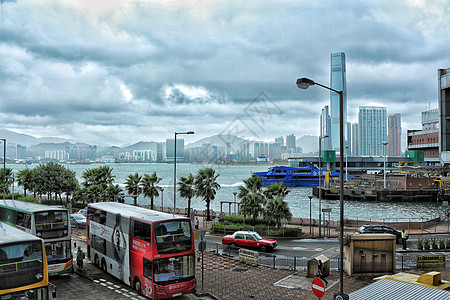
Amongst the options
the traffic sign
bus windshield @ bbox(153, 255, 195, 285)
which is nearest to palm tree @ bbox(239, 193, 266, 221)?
bus windshield @ bbox(153, 255, 195, 285)

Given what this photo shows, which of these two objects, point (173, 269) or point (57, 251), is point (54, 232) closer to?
point (57, 251)

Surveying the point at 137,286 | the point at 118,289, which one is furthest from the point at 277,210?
the point at 137,286

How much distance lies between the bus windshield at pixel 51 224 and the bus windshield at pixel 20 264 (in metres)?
7.18

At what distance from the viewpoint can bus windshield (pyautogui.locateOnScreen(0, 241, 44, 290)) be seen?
12102mm

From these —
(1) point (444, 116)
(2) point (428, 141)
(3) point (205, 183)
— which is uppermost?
(1) point (444, 116)

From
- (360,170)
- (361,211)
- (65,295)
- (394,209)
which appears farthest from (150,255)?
(360,170)

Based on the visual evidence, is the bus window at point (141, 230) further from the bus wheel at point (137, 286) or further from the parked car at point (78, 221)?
the parked car at point (78, 221)

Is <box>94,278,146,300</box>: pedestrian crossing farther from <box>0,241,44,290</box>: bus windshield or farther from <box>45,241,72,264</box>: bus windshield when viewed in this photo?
<box>0,241,44,290</box>: bus windshield

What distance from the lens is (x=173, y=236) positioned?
16.4m

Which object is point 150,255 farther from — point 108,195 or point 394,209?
point 394,209

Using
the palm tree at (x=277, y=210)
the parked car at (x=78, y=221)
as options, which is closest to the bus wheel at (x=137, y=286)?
the palm tree at (x=277, y=210)

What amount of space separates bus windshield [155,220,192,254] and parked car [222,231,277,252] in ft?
40.3

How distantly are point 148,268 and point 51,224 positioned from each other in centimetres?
700

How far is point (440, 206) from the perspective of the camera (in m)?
85.5
